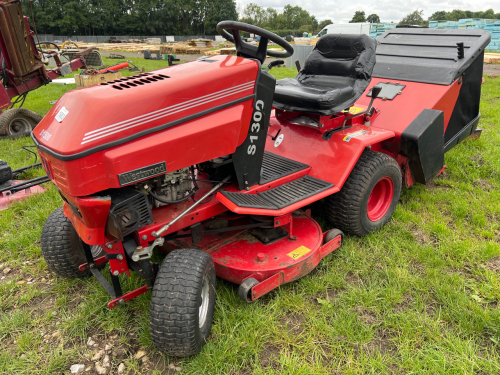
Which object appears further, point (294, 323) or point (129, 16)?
point (129, 16)

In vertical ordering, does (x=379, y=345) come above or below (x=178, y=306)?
below

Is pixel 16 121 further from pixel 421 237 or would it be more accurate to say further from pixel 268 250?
pixel 421 237

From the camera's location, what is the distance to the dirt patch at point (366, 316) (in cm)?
224

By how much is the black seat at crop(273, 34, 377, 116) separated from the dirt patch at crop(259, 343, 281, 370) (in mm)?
1697

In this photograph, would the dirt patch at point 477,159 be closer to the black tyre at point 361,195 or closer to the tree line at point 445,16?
the black tyre at point 361,195

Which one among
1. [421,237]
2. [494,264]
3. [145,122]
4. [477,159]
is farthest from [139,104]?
[477,159]

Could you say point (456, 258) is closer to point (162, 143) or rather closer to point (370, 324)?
point (370, 324)

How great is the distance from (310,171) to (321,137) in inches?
13.1

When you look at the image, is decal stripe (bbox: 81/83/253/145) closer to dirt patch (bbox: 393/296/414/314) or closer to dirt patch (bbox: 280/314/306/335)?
dirt patch (bbox: 280/314/306/335)

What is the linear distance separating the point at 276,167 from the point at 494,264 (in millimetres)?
1732

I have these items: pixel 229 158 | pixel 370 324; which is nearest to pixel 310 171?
pixel 229 158

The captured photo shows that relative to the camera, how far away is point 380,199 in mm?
3270

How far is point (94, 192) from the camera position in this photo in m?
1.79

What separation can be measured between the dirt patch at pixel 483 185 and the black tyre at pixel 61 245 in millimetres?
3757
